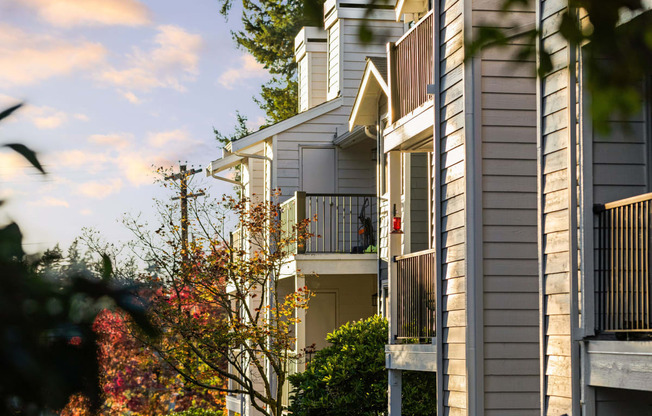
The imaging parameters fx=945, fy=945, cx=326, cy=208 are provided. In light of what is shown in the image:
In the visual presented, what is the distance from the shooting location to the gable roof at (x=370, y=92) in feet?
52.3

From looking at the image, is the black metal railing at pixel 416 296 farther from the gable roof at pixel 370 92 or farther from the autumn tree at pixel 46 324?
the autumn tree at pixel 46 324

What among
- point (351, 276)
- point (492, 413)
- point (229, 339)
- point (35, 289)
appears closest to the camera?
point (35, 289)

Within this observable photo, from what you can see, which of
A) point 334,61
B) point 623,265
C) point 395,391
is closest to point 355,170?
point 334,61

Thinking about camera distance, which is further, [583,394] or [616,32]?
[583,394]

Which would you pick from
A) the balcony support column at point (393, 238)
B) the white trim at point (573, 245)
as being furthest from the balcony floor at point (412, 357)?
the white trim at point (573, 245)

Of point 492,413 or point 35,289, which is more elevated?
point 35,289

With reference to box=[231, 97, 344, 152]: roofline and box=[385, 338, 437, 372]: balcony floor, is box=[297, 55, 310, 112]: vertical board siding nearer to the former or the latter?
box=[231, 97, 344, 152]: roofline

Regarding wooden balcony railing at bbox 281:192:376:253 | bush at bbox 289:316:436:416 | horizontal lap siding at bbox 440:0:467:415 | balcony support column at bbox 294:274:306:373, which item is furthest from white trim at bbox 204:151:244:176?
horizontal lap siding at bbox 440:0:467:415

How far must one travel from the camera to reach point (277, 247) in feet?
63.1

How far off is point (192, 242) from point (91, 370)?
1845cm

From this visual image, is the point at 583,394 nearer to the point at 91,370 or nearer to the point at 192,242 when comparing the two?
the point at 91,370

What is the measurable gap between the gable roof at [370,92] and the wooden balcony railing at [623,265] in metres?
8.72

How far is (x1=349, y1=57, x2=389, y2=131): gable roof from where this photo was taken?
15945 millimetres

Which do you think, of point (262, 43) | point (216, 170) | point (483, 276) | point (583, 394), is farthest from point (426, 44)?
point (262, 43)
